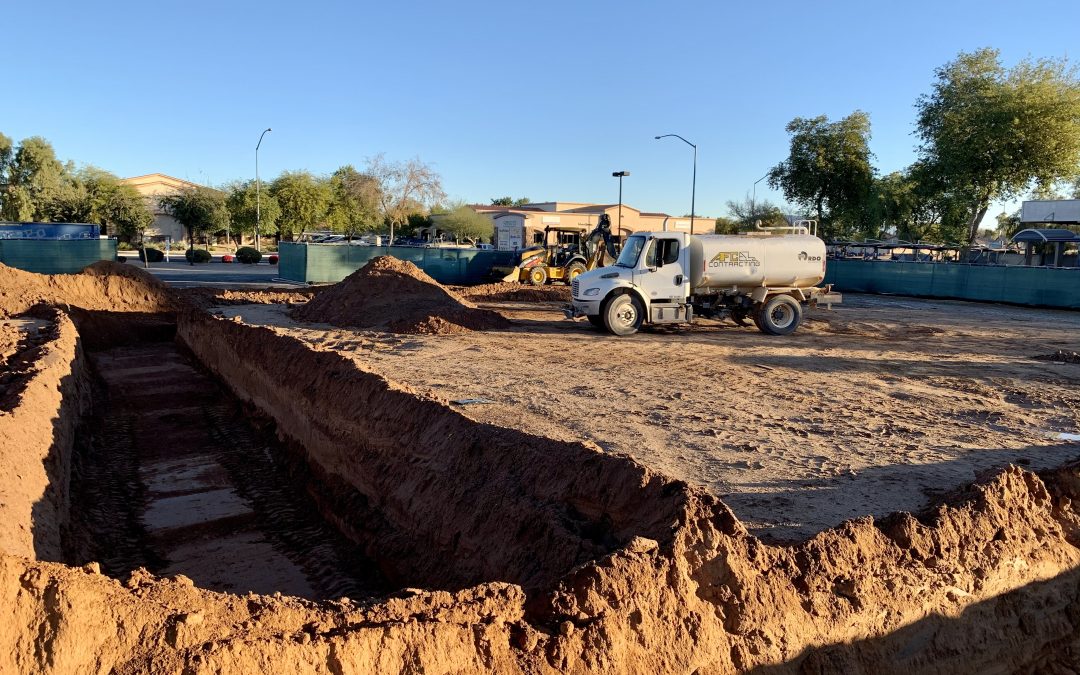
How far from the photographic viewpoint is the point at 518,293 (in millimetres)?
27625

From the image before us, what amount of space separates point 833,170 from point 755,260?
35571 millimetres

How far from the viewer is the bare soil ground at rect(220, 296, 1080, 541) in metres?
7.56

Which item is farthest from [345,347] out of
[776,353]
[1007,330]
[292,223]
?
[292,223]

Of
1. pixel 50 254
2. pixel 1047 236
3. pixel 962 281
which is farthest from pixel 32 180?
pixel 1047 236

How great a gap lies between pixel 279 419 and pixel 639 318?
31.0 ft

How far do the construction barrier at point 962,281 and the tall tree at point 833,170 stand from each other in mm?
15754

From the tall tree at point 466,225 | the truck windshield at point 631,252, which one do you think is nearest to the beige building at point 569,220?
the tall tree at point 466,225

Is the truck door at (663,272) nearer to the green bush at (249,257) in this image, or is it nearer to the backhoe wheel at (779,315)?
the backhoe wheel at (779,315)

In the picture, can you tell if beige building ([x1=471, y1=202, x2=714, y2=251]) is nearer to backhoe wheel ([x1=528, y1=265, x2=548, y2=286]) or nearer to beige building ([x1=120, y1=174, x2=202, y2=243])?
beige building ([x1=120, y1=174, x2=202, y2=243])

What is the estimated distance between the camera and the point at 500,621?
4.14 meters

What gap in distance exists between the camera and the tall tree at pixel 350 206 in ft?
213

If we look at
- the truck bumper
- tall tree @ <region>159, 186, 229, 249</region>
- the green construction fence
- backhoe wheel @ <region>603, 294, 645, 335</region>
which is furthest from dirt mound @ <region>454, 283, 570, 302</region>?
tall tree @ <region>159, 186, 229, 249</region>

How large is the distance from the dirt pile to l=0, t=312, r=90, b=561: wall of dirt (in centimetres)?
858

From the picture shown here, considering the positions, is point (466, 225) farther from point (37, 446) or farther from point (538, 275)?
point (37, 446)
